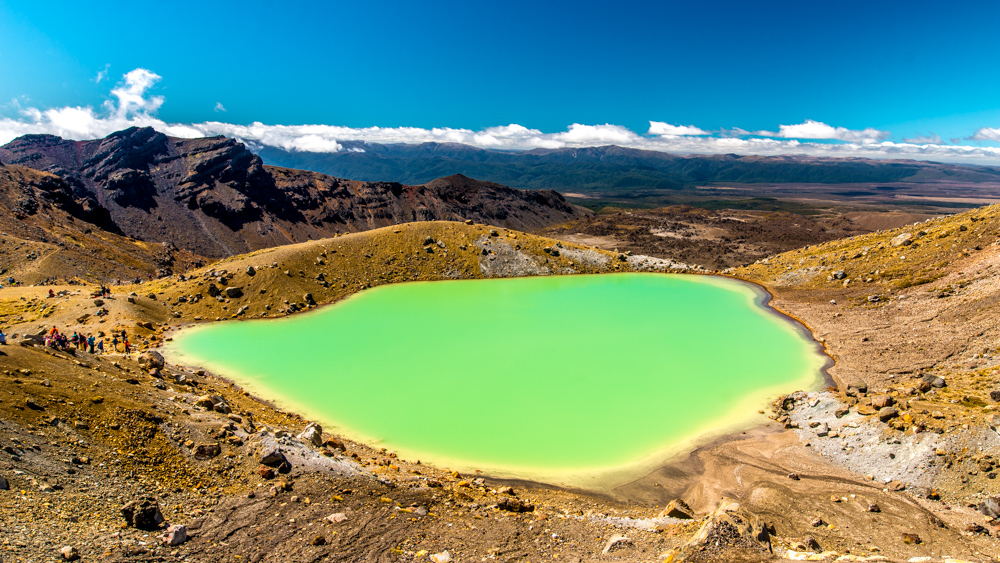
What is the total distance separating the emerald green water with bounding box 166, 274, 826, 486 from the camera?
2011 centimetres

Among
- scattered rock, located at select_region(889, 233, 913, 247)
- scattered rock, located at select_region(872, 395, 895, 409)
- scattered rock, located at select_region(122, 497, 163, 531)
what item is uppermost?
scattered rock, located at select_region(889, 233, 913, 247)

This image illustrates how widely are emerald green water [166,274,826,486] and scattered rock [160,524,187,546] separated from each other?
923 centimetres

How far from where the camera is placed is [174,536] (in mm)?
10297

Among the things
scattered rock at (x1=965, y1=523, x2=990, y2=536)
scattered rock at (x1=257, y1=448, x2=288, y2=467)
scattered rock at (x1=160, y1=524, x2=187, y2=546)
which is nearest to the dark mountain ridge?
scattered rock at (x1=257, y1=448, x2=288, y2=467)

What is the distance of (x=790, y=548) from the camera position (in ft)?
41.4

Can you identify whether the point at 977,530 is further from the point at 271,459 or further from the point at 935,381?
the point at 271,459

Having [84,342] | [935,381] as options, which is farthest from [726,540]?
[84,342]

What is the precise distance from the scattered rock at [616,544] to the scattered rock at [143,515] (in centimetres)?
1117

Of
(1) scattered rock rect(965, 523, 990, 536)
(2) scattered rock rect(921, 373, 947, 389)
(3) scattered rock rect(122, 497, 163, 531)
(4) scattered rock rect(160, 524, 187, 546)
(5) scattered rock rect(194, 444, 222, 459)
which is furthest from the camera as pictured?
(2) scattered rock rect(921, 373, 947, 389)

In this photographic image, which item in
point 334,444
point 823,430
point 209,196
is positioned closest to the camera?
point 334,444

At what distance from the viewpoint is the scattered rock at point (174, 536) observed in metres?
10.2

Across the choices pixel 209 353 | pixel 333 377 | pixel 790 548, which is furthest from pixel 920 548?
pixel 209 353

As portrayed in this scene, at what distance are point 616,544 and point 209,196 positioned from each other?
124 m

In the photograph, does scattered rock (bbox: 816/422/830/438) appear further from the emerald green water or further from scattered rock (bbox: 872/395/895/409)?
the emerald green water
